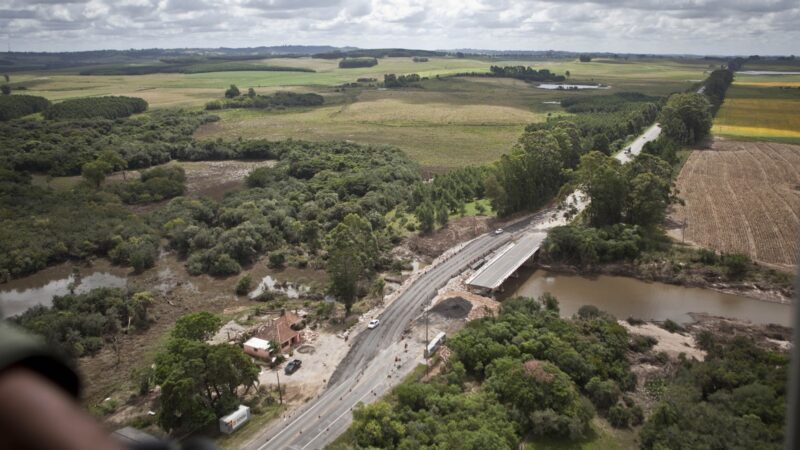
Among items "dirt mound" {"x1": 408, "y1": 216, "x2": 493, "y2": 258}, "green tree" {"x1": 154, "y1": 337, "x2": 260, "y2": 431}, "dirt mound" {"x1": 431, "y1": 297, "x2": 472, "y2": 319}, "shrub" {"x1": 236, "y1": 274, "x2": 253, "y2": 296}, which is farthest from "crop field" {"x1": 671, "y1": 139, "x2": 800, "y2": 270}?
"shrub" {"x1": 236, "y1": 274, "x2": 253, "y2": 296}

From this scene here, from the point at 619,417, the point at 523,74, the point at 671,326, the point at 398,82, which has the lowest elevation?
the point at 671,326

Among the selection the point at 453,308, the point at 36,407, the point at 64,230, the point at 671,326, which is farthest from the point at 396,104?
the point at 36,407

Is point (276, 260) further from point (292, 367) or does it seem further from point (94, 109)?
point (94, 109)

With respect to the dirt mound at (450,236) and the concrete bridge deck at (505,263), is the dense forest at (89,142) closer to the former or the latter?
the dirt mound at (450,236)

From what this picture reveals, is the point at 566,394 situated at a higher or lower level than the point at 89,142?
lower

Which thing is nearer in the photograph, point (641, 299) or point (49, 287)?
point (641, 299)

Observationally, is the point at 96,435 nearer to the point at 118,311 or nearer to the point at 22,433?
the point at 22,433

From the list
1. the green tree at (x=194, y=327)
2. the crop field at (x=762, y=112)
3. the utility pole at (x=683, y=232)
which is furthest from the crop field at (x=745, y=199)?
the green tree at (x=194, y=327)

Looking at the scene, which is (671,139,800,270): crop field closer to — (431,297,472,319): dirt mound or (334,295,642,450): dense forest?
(334,295,642,450): dense forest
